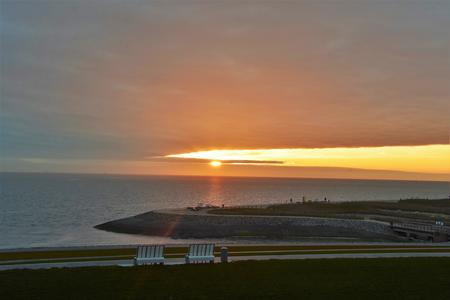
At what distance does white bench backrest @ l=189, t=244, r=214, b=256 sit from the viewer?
18.2 meters

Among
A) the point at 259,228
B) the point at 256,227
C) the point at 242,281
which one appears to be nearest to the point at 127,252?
the point at 242,281

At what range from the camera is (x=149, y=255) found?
17766 mm

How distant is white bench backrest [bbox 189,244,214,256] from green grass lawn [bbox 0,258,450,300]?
1.06m

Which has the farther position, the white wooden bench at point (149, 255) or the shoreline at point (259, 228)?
the shoreline at point (259, 228)

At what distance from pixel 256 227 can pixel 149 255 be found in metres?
38.2

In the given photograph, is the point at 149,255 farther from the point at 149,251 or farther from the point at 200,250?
the point at 200,250

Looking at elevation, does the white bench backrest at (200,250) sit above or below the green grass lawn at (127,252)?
above

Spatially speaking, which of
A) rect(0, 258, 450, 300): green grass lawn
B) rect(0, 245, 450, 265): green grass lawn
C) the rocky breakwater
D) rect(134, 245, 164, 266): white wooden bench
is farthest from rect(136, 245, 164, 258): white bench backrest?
the rocky breakwater

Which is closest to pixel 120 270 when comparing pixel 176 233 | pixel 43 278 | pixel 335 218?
pixel 43 278

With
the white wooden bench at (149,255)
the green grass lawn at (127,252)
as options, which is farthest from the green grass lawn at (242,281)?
the green grass lawn at (127,252)

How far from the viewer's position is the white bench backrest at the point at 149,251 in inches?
696

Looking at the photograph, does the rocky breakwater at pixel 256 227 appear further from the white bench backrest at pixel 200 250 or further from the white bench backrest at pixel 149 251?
the white bench backrest at pixel 149 251

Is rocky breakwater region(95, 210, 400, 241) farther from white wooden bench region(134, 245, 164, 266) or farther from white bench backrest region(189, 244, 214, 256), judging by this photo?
white wooden bench region(134, 245, 164, 266)

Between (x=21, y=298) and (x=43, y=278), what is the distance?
7.62 ft
